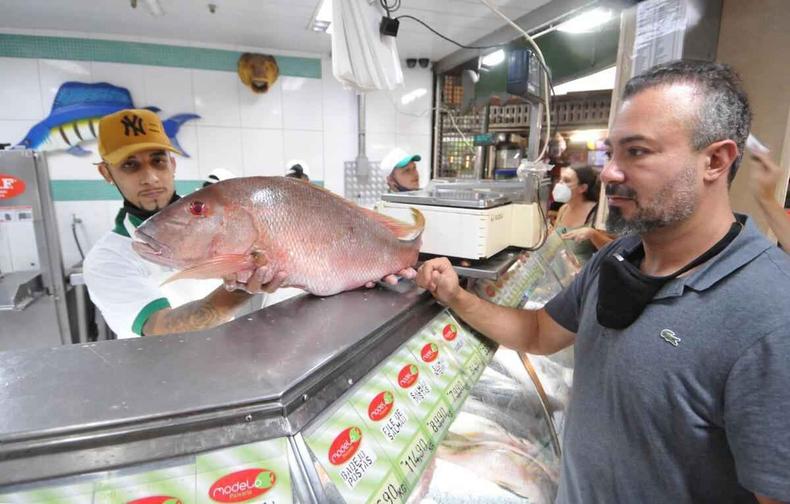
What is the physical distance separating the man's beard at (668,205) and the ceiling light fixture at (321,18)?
3561 millimetres

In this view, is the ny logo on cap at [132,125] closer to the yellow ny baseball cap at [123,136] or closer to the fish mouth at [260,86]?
the yellow ny baseball cap at [123,136]

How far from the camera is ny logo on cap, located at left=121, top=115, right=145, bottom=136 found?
167 cm

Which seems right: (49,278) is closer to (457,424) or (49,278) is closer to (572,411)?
(457,424)

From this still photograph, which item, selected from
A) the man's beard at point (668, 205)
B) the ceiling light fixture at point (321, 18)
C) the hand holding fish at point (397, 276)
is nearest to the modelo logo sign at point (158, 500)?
the hand holding fish at point (397, 276)

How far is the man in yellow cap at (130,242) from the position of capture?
58.6 inches

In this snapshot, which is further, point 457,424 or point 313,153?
point 313,153

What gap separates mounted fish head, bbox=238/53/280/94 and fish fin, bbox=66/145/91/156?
203 cm

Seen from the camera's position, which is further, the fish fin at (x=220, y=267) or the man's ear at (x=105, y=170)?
the man's ear at (x=105, y=170)

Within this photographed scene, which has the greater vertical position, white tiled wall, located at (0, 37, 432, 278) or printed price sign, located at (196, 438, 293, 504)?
white tiled wall, located at (0, 37, 432, 278)

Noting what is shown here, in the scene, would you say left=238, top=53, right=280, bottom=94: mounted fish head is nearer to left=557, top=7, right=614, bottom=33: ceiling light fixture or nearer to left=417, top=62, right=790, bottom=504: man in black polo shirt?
left=557, top=7, right=614, bottom=33: ceiling light fixture

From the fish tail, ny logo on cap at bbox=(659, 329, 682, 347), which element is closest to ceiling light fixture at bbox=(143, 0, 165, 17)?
the fish tail

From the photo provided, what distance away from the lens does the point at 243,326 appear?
3.33 feet

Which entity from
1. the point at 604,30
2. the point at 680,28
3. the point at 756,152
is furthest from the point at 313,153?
the point at 756,152

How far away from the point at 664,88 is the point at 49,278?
4.98 metres
